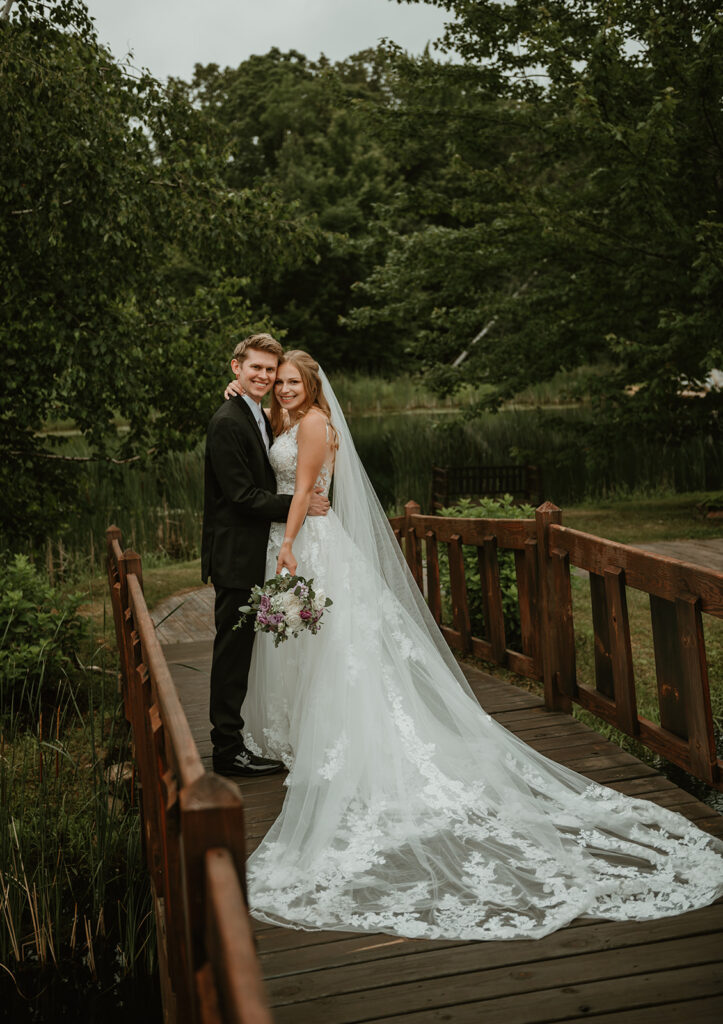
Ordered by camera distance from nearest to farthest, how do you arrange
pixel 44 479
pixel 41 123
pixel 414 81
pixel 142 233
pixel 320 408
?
1. pixel 320 408
2. pixel 41 123
3. pixel 142 233
4. pixel 44 479
5. pixel 414 81

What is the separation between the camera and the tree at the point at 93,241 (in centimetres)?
601

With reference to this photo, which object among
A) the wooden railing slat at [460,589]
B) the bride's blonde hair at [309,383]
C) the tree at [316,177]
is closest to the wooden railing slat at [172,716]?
the bride's blonde hair at [309,383]

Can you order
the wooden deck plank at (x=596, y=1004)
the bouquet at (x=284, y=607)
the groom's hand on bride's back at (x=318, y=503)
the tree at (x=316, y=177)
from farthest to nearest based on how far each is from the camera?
1. the tree at (x=316, y=177)
2. the groom's hand on bride's back at (x=318, y=503)
3. the bouquet at (x=284, y=607)
4. the wooden deck plank at (x=596, y=1004)

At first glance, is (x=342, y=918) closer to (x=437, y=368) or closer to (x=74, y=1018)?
(x=74, y=1018)

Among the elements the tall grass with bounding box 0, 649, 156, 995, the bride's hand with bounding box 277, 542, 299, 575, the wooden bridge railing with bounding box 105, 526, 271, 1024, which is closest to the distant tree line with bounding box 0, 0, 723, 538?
the bride's hand with bounding box 277, 542, 299, 575

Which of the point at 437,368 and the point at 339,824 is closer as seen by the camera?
the point at 339,824

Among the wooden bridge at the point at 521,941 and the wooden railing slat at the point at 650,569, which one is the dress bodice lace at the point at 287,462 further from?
the wooden railing slat at the point at 650,569

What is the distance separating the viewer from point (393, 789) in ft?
12.0

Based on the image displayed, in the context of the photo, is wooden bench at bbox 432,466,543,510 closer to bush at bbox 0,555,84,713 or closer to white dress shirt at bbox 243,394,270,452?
bush at bbox 0,555,84,713

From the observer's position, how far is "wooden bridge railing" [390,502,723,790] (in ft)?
11.4

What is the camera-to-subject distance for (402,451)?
18.8 metres

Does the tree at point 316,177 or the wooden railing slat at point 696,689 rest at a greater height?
the tree at point 316,177

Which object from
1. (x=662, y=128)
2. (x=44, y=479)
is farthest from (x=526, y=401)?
(x=44, y=479)

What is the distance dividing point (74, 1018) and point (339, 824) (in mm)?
1345
